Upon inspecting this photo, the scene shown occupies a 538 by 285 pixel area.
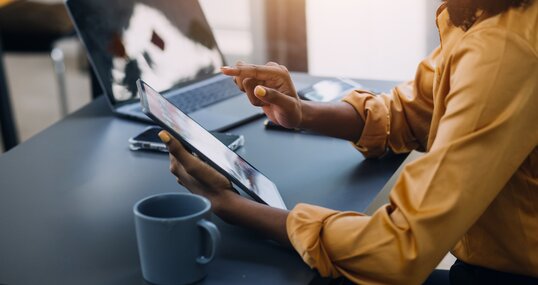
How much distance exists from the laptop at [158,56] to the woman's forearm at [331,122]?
0.18 metres

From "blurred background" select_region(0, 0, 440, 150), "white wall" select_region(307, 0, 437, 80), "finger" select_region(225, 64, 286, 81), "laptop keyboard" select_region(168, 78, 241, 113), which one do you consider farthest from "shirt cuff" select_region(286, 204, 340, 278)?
"white wall" select_region(307, 0, 437, 80)

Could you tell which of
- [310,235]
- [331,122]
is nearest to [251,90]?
[331,122]

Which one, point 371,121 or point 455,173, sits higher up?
point 455,173

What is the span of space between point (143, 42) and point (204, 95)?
0.51ft

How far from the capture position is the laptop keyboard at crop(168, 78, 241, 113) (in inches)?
60.4

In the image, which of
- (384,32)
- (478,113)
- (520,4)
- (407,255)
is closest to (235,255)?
(407,255)

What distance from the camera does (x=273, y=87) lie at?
51.3 inches

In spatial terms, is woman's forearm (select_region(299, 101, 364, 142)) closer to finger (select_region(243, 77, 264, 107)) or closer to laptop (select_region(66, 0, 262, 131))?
finger (select_region(243, 77, 264, 107))

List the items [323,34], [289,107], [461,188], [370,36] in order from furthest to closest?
[323,34]
[370,36]
[289,107]
[461,188]

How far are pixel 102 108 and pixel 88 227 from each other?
547mm

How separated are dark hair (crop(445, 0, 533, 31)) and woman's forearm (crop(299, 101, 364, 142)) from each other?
343 millimetres

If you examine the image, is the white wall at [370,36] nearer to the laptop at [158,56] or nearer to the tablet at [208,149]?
the laptop at [158,56]

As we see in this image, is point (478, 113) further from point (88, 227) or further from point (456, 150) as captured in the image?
point (88, 227)

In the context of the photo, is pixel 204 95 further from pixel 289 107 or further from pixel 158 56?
pixel 289 107
